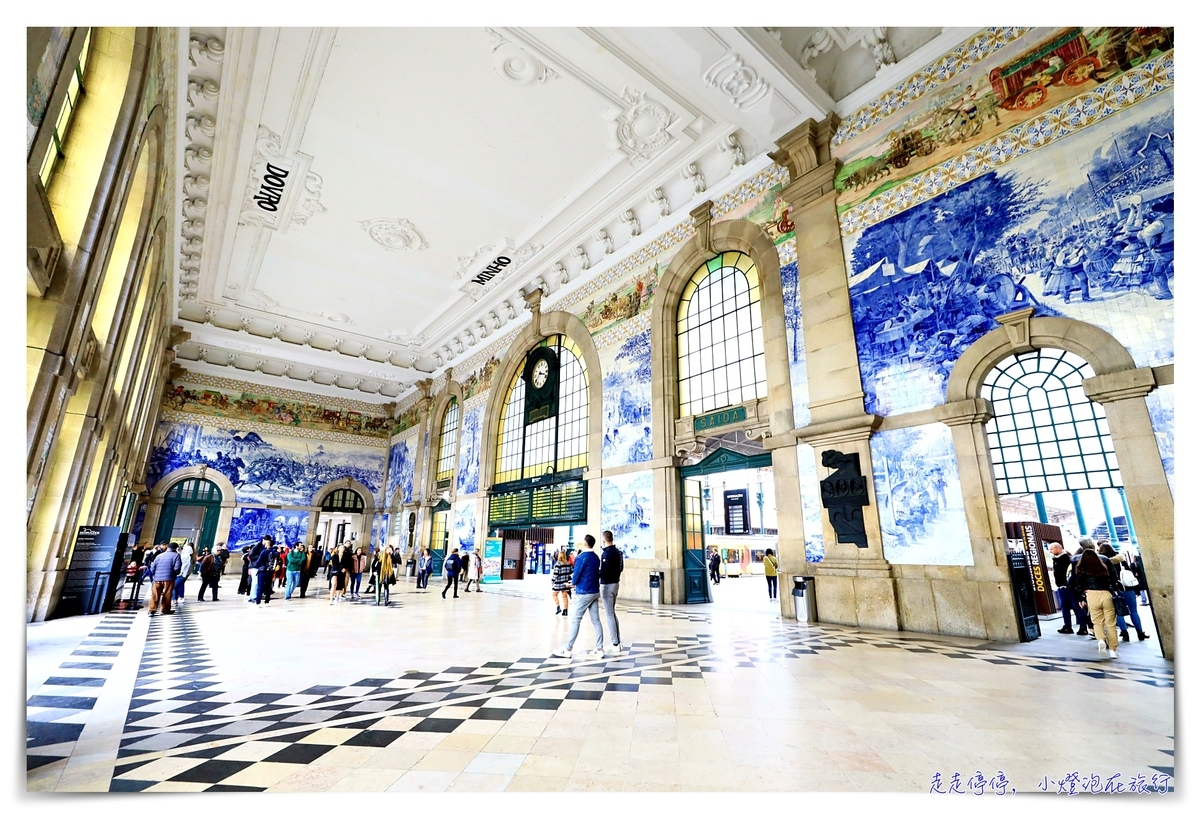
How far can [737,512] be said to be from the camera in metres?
26.8

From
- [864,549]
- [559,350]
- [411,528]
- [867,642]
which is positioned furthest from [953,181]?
[411,528]

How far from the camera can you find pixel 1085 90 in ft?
21.4

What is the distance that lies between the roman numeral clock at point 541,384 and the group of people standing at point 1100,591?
11.1 meters

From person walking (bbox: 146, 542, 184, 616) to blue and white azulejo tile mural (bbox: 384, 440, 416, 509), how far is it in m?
13.3

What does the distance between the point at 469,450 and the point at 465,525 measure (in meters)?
2.64

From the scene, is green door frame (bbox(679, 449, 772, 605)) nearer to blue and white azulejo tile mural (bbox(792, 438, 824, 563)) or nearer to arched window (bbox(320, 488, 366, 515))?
blue and white azulejo tile mural (bbox(792, 438, 824, 563))

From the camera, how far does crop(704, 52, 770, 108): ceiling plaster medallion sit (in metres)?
8.44

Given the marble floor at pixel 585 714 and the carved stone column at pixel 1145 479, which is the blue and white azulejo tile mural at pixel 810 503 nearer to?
the marble floor at pixel 585 714

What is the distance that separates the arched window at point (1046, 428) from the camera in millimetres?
6027

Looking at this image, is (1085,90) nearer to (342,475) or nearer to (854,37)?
(854,37)

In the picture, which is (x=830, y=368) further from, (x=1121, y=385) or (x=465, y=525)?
(x=465, y=525)

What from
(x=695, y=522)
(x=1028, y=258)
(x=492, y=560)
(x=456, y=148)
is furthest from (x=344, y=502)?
(x=1028, y=258)

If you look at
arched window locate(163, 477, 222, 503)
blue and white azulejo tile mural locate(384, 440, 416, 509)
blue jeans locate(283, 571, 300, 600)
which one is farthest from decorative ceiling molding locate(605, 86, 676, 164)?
arched window locate(163, 477, 222, 503)

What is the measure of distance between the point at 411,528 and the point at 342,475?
17.1 feet
